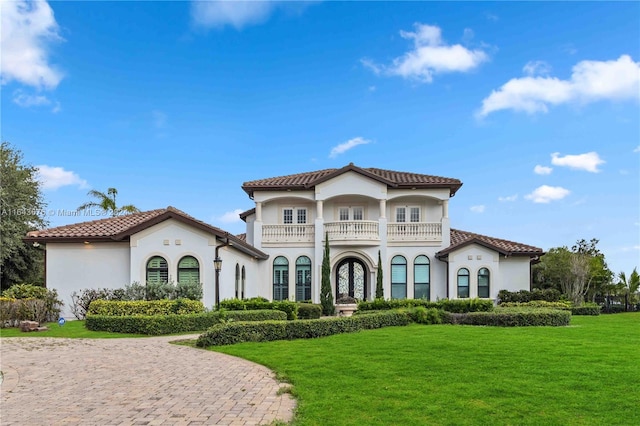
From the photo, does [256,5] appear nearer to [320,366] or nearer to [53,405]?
[320,366]

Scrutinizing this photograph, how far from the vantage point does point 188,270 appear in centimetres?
→ 2255

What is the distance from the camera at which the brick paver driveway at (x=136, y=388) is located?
→ 735 cm

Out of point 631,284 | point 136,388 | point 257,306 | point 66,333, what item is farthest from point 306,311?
point 631,284

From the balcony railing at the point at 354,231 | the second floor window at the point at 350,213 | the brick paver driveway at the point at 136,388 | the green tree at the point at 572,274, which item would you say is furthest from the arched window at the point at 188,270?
the green tree at the point at 572,274

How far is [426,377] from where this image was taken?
369 inches

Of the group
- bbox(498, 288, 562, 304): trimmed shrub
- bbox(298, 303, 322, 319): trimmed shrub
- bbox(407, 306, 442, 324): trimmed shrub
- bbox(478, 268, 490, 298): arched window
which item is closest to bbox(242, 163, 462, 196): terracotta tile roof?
bbox(478, 268, 490, 298): arched window

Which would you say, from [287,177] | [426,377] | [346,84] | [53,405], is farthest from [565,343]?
[287,177]

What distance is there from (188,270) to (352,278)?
1143 cm

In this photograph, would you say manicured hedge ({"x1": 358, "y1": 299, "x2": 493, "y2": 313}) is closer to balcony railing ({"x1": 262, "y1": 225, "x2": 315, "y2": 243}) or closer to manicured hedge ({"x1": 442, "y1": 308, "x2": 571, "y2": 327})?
manicured hedge ({"x1": 442, "y1": 308, "x2": 571, "y2": 327})

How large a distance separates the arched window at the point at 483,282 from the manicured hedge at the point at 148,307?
16010 millimetres

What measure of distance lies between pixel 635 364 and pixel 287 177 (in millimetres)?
23774

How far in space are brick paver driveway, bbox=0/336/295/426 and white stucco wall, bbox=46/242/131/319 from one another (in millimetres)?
9488

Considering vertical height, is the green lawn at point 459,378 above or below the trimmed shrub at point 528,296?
above

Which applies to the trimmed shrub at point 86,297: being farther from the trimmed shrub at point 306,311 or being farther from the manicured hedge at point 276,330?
the manicured hedge at point 276,330
